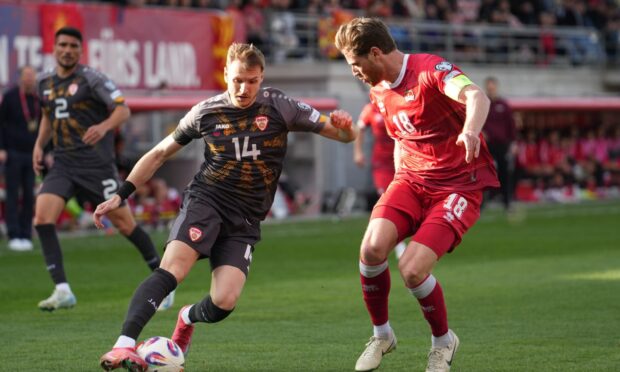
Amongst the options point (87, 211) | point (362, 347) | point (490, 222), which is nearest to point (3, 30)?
point (87, 211)

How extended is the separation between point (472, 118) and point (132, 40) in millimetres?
17132

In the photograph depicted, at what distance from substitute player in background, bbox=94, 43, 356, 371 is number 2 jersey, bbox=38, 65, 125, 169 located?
11.2ft

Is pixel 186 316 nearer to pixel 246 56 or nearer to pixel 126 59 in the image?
pixel 246 56

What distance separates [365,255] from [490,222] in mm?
15300

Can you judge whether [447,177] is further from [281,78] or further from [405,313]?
[281,78]

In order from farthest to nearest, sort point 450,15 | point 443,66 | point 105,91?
point 450,15, point 105,91, point 443,66

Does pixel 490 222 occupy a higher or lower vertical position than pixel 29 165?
lower

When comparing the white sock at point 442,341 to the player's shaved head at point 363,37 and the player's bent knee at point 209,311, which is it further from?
the player's shaved head at point 363,37

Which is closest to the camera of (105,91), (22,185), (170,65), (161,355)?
(161,355)

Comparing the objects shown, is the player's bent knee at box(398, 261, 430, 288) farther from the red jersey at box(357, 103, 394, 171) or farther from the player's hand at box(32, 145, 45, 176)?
the red jersey at box(357, 103, 394, 171)

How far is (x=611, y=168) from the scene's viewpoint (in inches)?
1305

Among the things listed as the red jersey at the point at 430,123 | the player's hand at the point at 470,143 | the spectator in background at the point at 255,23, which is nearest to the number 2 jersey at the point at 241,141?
the red jersey at the point at 430,123

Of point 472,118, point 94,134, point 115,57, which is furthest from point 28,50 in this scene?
point 472,118

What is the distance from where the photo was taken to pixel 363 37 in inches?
304
